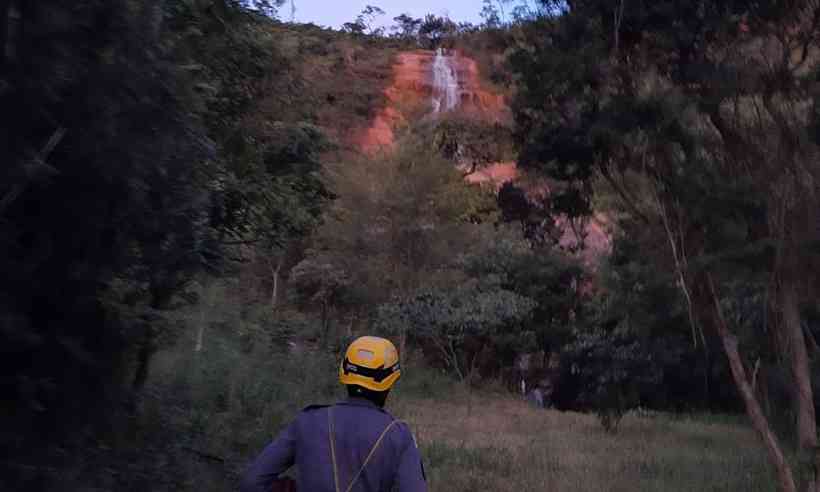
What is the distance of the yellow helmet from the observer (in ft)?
14.1

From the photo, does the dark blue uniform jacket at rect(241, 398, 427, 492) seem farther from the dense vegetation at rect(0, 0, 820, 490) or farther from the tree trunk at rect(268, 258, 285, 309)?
the tree trunk at rect(268, 258, 285, 309)

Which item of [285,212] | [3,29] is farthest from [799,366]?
[3,29]

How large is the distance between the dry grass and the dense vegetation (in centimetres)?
31

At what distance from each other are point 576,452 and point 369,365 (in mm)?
12745

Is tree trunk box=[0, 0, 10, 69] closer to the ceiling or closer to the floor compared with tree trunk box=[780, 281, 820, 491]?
closer to the ceiling

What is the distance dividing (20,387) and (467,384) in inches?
1001

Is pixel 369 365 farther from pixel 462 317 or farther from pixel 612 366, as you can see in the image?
pixel 462 317

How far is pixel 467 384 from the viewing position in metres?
29.6

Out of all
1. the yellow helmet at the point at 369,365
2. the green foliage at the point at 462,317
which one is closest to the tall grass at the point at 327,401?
the yellow helmet at the point at 369,365

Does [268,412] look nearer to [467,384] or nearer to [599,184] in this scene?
[599,184]

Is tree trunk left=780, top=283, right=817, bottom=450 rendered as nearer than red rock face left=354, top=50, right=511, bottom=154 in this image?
Yes

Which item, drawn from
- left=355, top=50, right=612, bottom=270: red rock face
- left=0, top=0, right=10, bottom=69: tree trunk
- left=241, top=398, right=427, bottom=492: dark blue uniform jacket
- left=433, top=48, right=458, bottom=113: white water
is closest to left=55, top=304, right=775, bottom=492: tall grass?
left=241, top=398, right=427, bottom=492: dark blue uniform jacket

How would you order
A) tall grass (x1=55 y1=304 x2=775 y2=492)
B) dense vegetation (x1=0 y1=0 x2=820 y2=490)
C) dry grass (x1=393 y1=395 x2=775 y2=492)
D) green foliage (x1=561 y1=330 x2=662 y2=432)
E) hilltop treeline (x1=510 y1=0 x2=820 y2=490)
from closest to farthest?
1. dense vegetation (x1=0 y1=0 x2=820 y2=490)
2. tall grass (x1=55 y1=304 x2=775 y2=492)
3. hilltop treeline (x1=510 y1=0 x2=820 y2=490)
4. dry grass (x1=393 y1=395 x2=775 y2=492)
5. green foliage (x1=561 y1=330 x2=662 y2=432)

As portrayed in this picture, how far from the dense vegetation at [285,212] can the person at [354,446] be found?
1.10m
